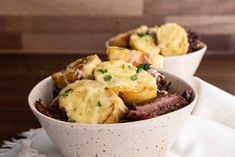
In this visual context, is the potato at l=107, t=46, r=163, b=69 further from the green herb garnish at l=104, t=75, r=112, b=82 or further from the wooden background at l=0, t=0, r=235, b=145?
the wooden background at l=0, t=0, r=235, b=145

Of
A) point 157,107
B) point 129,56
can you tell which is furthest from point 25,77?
point 157,107

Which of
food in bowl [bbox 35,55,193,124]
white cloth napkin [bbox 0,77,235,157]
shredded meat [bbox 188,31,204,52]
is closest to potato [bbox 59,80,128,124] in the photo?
food in bowl [bbox 35,55,193,124]

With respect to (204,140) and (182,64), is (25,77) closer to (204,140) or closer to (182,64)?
(182,64)

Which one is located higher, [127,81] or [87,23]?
[127,81]

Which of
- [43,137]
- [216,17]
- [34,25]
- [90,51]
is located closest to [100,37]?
[90,51]

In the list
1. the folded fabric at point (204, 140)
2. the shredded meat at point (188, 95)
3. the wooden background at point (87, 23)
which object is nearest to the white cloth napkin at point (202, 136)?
the folded fabric at point (204, 140)

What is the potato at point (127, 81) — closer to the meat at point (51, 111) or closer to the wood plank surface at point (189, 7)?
the meat at point (51, 111)

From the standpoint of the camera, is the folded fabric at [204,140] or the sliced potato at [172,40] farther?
the sliced potato at [172,40]
